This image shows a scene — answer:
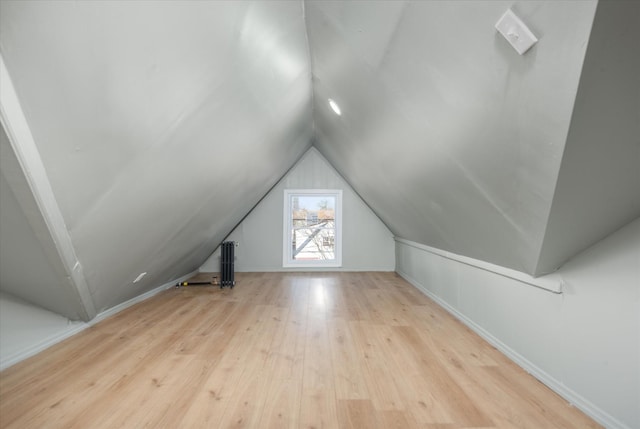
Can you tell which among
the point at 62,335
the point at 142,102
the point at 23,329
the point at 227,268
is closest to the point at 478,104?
the point at 142,102

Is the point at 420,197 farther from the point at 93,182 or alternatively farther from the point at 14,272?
the point at 14,272

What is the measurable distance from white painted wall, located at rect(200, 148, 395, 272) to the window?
4.3 inches

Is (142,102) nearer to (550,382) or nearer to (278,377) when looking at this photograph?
(278,377)

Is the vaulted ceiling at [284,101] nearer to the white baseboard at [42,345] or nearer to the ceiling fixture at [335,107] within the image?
the white baseboard at [42,345]

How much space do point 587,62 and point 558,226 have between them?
0.81 m

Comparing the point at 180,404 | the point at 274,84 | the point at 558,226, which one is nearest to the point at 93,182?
the point at 180,404


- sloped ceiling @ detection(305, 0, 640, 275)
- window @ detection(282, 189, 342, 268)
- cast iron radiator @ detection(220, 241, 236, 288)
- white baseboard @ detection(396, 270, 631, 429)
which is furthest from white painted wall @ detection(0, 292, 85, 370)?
window @ detection(282, 189, 342, 268)

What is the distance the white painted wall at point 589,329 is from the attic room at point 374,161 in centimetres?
1

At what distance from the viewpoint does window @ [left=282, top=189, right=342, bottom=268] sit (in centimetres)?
545

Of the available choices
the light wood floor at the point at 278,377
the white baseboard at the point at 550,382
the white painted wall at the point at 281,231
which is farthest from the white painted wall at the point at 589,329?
the white painted wall at the point at 281,231

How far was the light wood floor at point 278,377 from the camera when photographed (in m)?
1.46

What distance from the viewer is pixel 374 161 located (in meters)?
3.11

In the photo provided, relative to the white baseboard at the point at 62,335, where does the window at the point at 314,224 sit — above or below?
above

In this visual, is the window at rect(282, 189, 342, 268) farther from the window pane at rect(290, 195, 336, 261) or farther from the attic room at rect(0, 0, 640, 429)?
the attic room at rect(0, 0, 640, 429)
